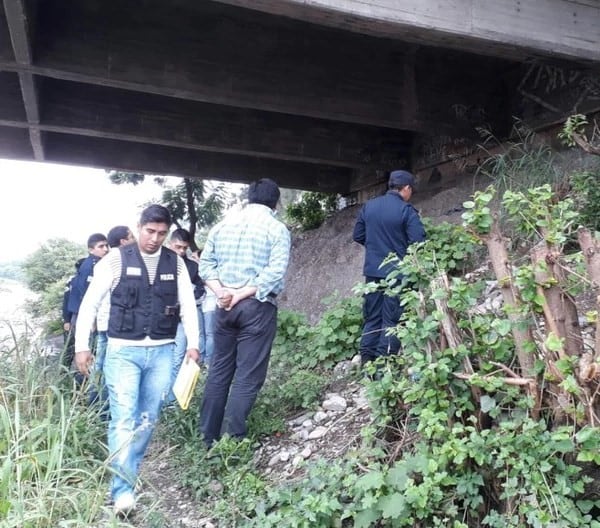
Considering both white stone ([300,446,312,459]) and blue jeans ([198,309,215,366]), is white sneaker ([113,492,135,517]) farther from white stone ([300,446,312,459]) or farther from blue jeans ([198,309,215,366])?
blue jeans ([198,309,215,366])

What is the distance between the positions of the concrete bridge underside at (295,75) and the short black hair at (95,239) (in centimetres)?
160

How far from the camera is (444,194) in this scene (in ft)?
25.8

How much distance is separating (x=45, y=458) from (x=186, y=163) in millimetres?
7321

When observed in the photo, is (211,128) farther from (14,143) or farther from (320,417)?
(320,417)

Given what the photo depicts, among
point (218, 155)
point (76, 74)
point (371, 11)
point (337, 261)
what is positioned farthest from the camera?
point (218, 155)

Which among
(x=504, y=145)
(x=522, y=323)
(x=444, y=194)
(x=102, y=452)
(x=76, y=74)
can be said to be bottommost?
(x=102, y=452)

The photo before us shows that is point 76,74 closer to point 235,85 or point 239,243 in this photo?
point 235,85

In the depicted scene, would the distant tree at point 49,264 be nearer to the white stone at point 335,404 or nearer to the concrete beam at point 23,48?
the concrete beam at point 23,48

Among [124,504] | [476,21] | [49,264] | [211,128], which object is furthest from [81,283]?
[49,264]

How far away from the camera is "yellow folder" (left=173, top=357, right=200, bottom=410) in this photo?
11.2 feet

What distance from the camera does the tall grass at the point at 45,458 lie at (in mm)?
2748

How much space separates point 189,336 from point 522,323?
1999mm

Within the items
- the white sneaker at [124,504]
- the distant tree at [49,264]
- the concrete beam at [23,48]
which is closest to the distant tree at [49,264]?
the distant tree at [49,264]

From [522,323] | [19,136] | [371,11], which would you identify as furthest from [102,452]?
[19,136]
